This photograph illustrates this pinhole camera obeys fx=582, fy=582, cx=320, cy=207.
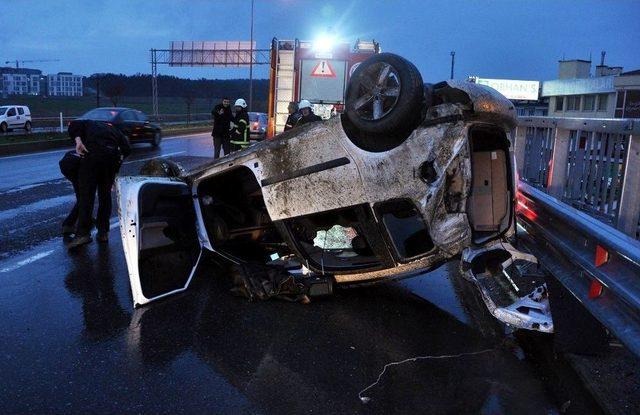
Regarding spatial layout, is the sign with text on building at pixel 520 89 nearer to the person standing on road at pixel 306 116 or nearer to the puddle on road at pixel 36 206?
the person standing on road at pixel 306 116

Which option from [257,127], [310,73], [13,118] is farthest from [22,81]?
[310,73]

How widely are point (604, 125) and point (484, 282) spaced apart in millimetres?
1340

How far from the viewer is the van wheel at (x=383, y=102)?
3.84 meters

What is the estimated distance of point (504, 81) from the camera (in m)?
70.3

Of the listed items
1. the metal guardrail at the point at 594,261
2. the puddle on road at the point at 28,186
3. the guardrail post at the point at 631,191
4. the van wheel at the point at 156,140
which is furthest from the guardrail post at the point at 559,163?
the van wheel at the point at 156,140

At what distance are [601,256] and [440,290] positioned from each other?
1.99m

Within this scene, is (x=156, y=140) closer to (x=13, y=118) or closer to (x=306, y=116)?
(x=13, y=118)

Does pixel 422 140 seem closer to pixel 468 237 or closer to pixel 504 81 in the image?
pixel 468 237

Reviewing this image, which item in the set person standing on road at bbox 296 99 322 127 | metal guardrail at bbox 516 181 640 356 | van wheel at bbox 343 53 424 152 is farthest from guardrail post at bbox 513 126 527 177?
person standing on road at bbox 296 99 322 127

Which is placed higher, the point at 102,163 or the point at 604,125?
the point at 604,125

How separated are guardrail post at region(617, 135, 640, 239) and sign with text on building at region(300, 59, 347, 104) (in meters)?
9.52

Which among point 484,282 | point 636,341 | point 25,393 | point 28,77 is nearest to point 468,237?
point 484,282

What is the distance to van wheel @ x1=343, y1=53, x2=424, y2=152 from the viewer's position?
3.84m

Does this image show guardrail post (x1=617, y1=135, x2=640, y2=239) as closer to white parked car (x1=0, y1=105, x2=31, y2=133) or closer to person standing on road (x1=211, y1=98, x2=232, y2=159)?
person standing on road (x1=211, y1=98, x2=232, y2=159)
